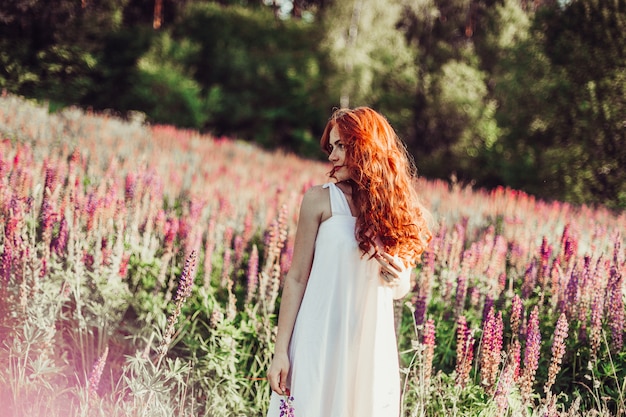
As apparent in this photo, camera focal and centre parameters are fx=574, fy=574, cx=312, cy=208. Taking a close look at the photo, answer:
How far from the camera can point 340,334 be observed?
203 centimetres

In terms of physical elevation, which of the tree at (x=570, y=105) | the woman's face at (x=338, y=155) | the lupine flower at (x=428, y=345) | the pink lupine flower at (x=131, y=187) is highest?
the tree at (x=570, y=105)

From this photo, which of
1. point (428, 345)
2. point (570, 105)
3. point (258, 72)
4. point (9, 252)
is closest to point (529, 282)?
point (428, 345)

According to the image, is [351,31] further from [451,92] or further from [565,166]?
[565,166]

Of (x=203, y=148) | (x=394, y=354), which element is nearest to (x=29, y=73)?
(x=203, y=148)

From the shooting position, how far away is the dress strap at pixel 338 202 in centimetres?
204

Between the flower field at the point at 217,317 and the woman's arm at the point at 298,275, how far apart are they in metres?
0.40

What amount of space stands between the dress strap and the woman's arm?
18 millimetres

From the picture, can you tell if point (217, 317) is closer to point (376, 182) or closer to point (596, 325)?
point (376, 182)

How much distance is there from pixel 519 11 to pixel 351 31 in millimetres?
4981

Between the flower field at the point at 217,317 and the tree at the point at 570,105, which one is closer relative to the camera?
the flower field at the point at 217,317

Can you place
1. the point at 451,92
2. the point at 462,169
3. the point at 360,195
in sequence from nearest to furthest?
the point at 360,195 < the point at 462,169 < the point at 451,92

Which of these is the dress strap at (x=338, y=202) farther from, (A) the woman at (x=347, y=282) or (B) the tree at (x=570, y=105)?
(B) the tree at (x=570, y=105)

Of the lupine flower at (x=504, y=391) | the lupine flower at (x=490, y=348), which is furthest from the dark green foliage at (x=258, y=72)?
the lupine flower at (x=504, y=391)

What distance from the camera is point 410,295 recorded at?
392cm
